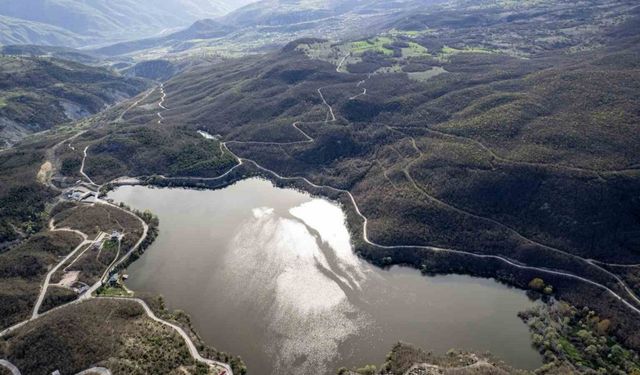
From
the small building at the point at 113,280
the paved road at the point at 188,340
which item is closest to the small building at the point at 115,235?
the small building at the point at 113,280

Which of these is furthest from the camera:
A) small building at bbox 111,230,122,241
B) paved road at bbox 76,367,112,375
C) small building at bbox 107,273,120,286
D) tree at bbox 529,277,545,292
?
small building at bbox 111,230,122,241

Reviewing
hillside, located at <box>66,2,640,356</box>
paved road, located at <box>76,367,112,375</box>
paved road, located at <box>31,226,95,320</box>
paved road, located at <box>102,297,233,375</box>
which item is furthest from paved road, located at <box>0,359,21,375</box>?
hillside, located at <box>66,2,640,356</box>

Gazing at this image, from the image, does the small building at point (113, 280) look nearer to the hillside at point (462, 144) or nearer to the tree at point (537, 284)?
the hillside at point (462, 144)

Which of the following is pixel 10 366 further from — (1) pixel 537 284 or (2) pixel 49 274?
(1) pixel 537 284

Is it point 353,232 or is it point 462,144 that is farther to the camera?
point 462,144

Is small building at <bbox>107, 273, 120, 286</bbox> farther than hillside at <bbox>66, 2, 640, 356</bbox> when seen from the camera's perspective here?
No

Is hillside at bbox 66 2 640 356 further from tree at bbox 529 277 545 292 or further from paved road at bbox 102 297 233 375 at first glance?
paved road at bbox 102 297 233 375

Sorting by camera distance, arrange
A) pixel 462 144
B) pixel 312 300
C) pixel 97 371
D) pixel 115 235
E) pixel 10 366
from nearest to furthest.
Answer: pixel 97 371 < pixel 10 366 < pixel 312 300 < pixel 115 235 < pixel 462 144

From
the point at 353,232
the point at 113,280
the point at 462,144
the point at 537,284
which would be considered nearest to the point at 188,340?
the point at 113,280
